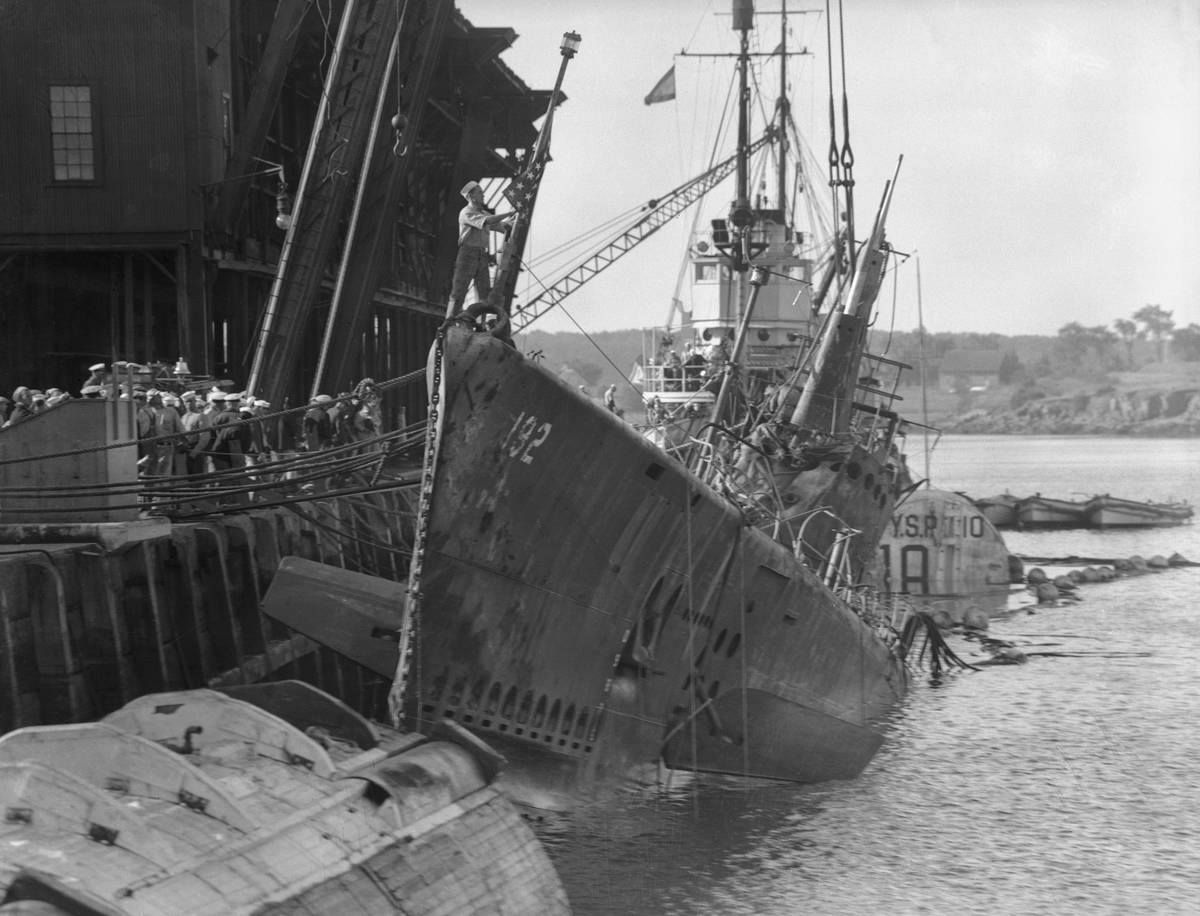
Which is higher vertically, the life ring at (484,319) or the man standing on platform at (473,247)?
the man standing on platform at (473,247)

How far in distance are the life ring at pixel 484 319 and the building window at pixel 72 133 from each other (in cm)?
1748

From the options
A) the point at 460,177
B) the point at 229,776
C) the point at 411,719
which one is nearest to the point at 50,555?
the point at 411,719

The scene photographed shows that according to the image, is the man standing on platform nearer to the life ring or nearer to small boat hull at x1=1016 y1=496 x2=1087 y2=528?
the life ring

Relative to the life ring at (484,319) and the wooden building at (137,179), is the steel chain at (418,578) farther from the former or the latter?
the wooden building at (137,179)

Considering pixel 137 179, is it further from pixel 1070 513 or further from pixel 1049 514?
pixel 1070 513

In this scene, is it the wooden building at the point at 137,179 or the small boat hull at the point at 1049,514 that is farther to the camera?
the small boat hull at the point at 1049,514

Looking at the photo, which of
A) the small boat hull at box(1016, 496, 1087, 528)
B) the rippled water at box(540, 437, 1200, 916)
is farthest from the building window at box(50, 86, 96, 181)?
the small boat hull at box(1016, 496, 1087, 528)

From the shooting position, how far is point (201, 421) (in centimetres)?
1945

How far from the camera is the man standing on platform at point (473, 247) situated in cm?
1434

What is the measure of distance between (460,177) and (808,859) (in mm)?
32016

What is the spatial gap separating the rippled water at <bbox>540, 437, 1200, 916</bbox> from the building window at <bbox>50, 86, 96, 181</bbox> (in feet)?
58.1

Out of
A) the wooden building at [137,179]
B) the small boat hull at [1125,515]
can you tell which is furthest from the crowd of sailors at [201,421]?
the small boat hull at [1125,515]

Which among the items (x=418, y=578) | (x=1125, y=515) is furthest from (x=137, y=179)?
(x=1125, y=515)

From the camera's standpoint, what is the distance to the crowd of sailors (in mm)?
17359
